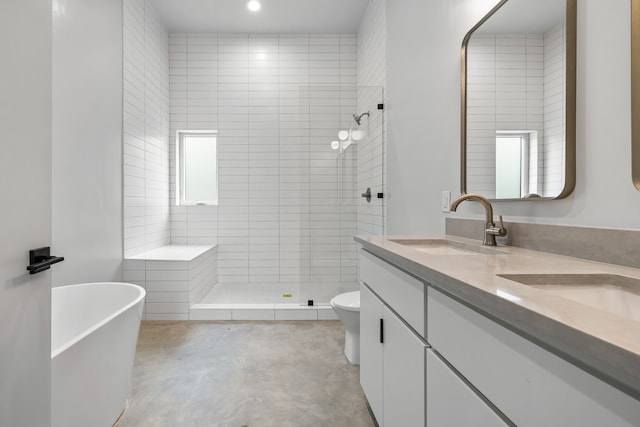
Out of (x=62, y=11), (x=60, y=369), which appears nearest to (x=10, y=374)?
(x=60, y=369)

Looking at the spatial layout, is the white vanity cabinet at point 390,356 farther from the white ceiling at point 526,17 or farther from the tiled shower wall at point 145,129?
the tiled shower wall at point 145,129

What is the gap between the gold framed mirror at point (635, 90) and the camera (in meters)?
0.82

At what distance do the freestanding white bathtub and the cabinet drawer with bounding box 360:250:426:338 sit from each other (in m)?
1.11

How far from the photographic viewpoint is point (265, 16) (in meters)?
3.46

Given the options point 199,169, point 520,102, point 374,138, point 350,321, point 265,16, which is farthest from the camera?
point 199,169

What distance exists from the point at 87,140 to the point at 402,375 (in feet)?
8.41

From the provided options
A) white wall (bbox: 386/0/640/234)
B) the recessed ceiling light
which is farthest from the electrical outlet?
the recessed ceiling light

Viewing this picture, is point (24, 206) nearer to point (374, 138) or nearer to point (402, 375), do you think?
point (402, 375)

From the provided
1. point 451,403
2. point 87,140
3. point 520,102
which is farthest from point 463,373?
point 87,140

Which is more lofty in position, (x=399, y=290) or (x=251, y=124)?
(x=251, y=124)

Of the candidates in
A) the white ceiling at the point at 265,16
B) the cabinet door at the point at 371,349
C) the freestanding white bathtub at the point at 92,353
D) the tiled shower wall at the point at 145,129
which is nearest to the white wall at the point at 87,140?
the tiled shower wall at the point at 145,129

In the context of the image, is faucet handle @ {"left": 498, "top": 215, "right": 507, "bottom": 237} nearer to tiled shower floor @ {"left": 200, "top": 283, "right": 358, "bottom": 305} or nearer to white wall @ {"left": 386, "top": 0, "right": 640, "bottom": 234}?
white wall @ {"left": 386, "top": 0, "right": 640, "bottom": 234}

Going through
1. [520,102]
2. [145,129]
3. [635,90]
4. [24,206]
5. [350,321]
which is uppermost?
[145,129]

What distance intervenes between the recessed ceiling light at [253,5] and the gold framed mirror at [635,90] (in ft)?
10.3
